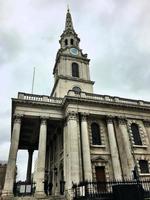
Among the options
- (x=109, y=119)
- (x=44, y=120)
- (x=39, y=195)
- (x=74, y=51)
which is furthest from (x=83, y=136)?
(x=74, y=51)

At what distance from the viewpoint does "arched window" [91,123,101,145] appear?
2396 cm

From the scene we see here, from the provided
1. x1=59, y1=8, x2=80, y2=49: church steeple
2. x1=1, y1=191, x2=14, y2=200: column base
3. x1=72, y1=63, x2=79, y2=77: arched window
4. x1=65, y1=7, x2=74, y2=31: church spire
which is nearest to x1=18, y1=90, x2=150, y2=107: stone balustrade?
x1=72, y1=63, x2=79, y2=77: arched window

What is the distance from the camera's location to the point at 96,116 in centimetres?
2495

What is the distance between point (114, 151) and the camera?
2256cm

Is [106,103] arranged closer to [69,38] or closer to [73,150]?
[73,150]

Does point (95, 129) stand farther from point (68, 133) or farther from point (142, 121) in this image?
point (142, 121)

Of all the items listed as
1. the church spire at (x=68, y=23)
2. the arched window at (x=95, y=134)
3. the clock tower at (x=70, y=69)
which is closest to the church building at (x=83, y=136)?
the arched window at (x=95, y=134)

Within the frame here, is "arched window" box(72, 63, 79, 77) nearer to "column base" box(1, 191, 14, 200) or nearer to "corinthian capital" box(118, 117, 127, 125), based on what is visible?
"corinthian capital" box(118, 117, 127, 125)

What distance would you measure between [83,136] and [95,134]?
2.66 metres

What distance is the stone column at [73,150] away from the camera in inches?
778

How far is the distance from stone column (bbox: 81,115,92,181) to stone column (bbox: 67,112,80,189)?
2.59 ft

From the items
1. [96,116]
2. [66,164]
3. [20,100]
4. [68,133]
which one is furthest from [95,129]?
[20,100]

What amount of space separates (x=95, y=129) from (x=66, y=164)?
568 centimetres

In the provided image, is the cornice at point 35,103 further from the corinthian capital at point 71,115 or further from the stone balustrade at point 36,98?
the corinthian capital at point 71,115
